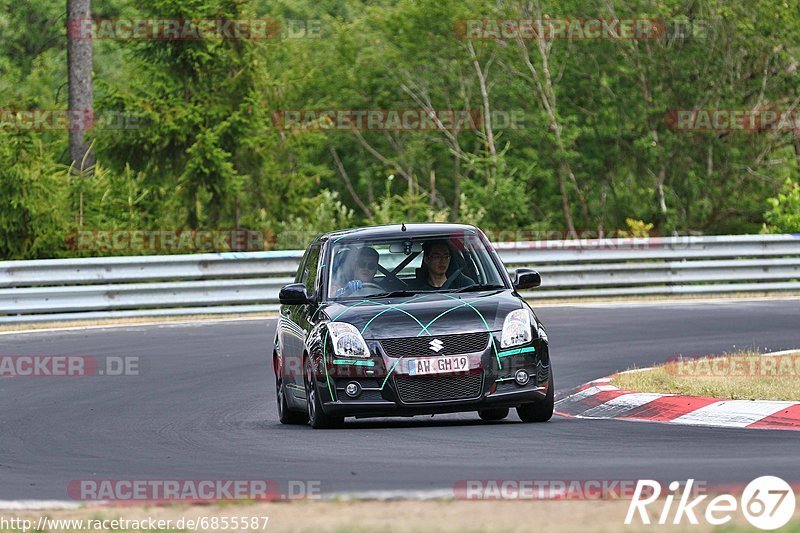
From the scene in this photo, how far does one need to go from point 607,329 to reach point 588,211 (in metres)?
28.6

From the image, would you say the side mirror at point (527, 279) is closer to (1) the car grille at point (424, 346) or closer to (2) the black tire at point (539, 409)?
(2) the black tire at point (539, 409)

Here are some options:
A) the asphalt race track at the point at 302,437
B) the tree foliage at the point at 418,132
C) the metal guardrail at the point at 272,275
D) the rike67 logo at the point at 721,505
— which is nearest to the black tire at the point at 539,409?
the asphalt race track at the point at 302,437

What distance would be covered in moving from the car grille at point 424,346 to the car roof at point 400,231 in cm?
160

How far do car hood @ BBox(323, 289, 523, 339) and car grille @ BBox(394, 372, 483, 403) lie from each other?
32cm

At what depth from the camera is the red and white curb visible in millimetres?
10688

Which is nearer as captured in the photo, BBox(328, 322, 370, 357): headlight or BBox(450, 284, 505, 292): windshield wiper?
BBox(328, 322, 370, 357): headlight

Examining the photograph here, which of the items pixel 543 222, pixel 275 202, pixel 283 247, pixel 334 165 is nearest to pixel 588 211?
pixel 543 222

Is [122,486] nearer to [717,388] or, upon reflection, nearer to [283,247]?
[717,388]

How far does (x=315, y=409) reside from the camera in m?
11.3

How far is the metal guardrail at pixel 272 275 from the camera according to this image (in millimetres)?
Result: 22969

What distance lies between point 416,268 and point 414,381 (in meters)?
1.66

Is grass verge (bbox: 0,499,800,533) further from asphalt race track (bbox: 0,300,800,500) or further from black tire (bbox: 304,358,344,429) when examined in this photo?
black tire (bbox: 304,358,344,429)

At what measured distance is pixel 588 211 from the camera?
4850 centimetres

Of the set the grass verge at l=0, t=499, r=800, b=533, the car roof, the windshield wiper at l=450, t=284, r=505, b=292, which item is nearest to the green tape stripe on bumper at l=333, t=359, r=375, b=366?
the windshield wiper at l=450, t=284, r=505, b=292
